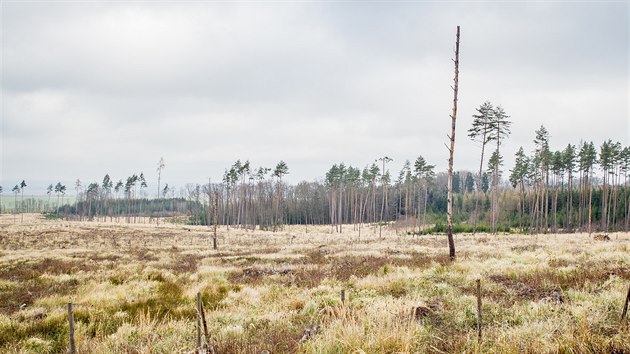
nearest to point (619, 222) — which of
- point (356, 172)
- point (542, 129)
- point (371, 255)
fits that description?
point (542, 129)

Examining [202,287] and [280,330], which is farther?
[202,287]

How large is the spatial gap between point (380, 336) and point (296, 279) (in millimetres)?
8919

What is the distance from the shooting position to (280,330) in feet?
21.6

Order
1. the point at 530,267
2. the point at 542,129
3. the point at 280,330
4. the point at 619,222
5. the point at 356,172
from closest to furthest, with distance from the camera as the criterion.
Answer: the point at 280,330
the point at 530,267
the point at 542,129
the point at 619,222
the point at 356,172

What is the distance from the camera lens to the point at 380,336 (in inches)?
201

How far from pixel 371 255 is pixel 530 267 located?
354 inches

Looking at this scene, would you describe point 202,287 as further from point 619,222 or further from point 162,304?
point 619,222

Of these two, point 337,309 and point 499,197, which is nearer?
point 337,309

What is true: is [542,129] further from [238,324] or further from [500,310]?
[238,324]

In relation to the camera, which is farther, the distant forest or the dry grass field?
the distant forest

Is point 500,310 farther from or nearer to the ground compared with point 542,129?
nearer to the ground

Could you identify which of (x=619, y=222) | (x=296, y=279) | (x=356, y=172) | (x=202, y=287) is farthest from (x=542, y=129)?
(x=202, y=287)

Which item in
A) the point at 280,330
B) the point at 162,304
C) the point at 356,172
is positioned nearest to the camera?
the point at 280,330

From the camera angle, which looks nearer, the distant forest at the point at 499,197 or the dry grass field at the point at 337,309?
the dry grass field at the point at 337,309
